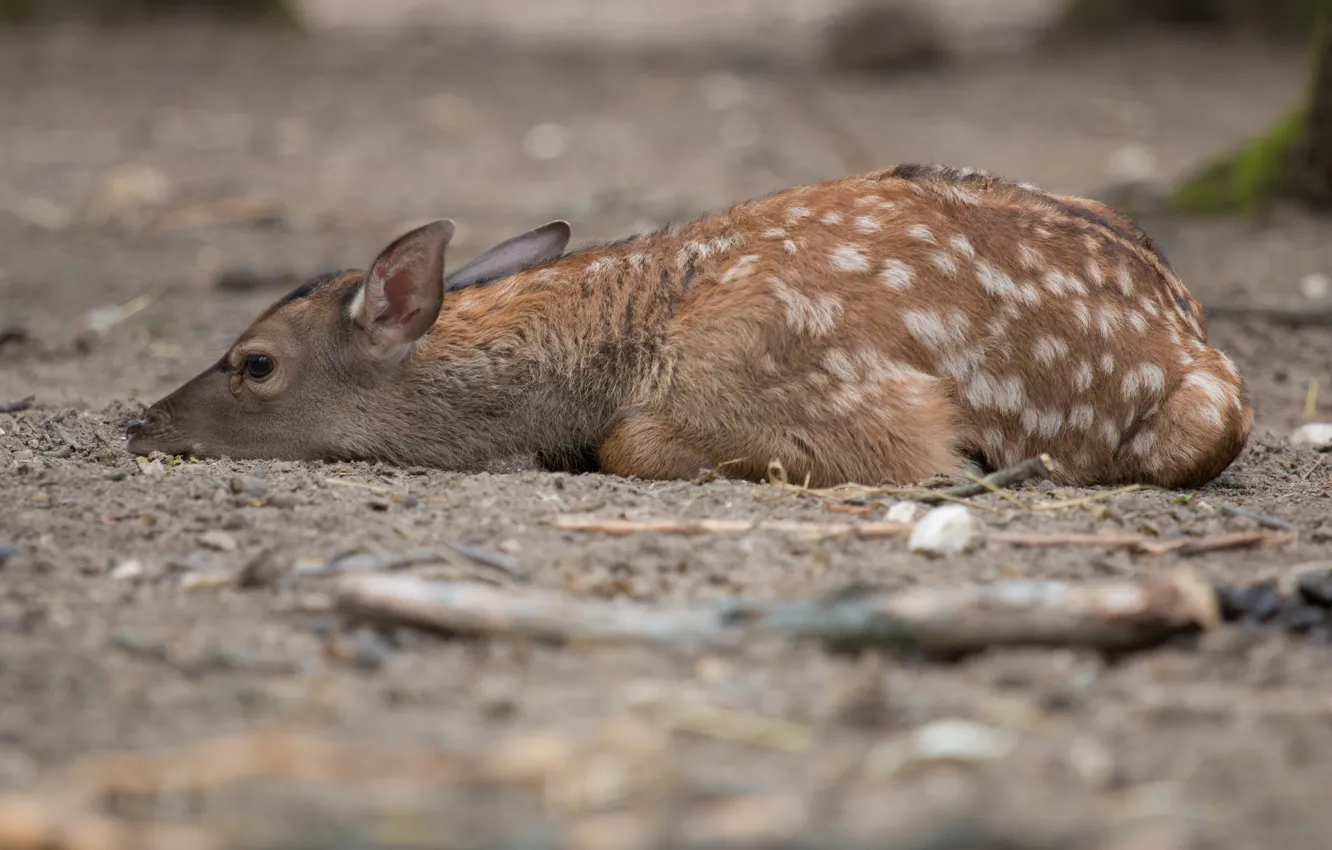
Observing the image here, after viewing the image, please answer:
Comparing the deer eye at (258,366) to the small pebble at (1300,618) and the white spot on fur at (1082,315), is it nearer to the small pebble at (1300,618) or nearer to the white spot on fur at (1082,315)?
the white spot on fur at (1082,315)

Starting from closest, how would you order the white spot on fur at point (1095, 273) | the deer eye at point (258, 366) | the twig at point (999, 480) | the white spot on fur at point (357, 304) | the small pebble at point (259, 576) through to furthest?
1. the small pebble at point (259, 576)
2. the twig at point (999, 480)
3. the white spot on fur at point (1095, 273)
4. the white spot on fur at point (357, 304)
5. the deer eye at point (258, 366)

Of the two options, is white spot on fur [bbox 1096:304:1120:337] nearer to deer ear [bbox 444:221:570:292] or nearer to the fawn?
the fawn

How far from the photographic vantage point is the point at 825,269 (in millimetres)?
4816

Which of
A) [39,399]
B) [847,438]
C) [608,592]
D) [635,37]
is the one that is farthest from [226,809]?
[635,37]

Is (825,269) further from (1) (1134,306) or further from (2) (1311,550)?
(2) (1311,550)

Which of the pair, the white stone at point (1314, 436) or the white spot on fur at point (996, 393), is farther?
the white stone at point (1314, 436)

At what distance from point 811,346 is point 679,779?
236 cm

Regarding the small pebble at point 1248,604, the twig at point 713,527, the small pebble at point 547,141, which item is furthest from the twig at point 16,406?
the small pebble at point 547,141

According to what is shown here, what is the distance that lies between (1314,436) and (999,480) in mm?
1837

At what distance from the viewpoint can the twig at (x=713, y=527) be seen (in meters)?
3.90

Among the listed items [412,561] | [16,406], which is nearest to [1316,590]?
[412,561]

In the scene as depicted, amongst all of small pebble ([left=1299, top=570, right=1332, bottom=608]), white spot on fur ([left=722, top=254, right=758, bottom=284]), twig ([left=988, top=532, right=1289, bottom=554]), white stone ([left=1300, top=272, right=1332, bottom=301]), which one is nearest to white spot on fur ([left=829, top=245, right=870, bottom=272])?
white spot on fur ([left=722, top=254, right=758, bottom=284])

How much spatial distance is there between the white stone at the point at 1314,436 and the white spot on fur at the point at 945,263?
66.2 inches

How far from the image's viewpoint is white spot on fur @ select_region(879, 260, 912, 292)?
481 cm
